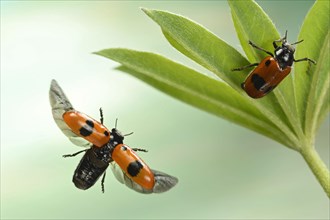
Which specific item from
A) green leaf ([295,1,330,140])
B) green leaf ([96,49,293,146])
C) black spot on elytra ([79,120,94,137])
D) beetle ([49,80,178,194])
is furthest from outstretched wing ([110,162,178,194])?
green leaf ([295,1,330,140])

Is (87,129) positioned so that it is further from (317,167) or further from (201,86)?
(317,167)

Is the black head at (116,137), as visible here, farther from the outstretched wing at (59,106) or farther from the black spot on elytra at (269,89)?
the black spot on elytra at (269,89)

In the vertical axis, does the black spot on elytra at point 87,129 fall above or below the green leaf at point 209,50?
below

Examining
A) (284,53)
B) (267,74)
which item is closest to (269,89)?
(267,74)

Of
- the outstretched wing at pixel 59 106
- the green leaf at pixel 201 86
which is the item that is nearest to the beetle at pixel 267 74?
the green leaf at pixel 201 86

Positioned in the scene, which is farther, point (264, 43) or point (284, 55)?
point (284, 55)

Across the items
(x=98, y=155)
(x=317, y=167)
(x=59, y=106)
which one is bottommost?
(x=317, y=167)

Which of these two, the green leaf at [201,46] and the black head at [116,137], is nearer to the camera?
the green leaf at [201,46]

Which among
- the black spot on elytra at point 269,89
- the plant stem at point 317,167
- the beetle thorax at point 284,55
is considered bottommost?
the plant stem at point 317,167
